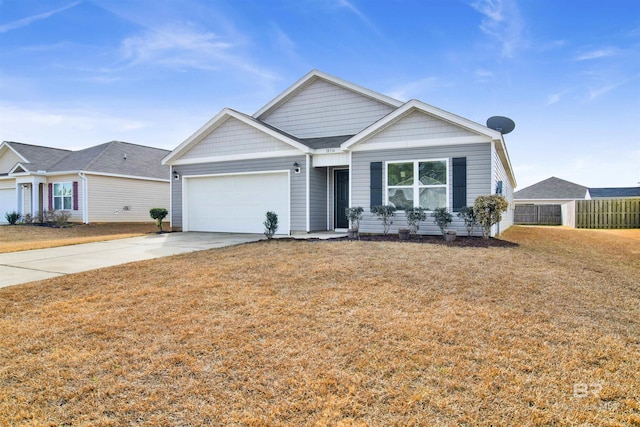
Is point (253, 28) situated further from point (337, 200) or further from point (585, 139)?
point (585, 139)

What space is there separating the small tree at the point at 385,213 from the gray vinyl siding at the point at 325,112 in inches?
173

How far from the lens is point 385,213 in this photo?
412 inches

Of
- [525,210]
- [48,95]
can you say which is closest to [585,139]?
[525,210]

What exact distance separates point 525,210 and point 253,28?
23.7 metres

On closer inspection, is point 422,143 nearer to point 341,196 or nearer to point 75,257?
point 341,196

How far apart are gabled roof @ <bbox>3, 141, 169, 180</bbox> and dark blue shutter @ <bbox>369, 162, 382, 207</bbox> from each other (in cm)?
1574

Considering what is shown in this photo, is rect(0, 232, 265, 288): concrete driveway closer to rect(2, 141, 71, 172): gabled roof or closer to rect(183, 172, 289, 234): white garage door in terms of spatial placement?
rect(183, 172, 289, 234): white garage door

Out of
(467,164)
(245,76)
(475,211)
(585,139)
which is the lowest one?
(475,211)

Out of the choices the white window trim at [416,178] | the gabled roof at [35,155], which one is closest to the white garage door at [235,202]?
the white window trim at [416,178]

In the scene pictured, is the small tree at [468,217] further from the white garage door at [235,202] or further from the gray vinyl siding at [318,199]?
the white garage door at [235,202]

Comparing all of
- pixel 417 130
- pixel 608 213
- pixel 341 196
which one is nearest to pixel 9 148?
pixel 341 196

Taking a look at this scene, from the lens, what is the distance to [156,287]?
5211mm

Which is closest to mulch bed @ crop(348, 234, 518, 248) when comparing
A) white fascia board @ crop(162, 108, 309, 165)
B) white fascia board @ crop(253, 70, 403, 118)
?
white fascia board @ crop(162, 108, 309, 165)

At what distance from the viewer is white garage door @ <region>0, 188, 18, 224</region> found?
71.3 ft
